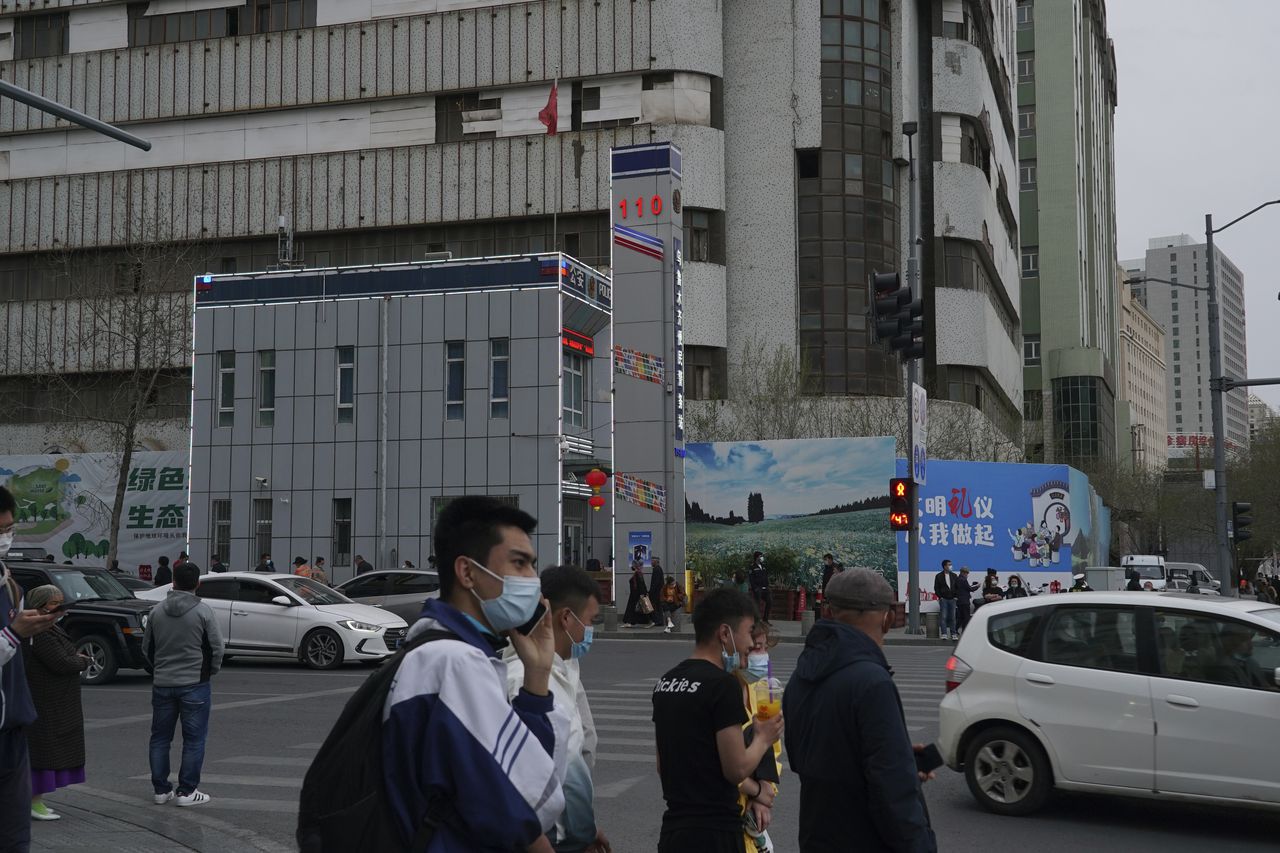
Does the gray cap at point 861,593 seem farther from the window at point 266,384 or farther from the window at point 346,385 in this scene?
the window at point 266,384

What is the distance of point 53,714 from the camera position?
9.15 m

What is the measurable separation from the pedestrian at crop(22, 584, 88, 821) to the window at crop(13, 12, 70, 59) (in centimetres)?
5992

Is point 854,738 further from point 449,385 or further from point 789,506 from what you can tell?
point 449,385

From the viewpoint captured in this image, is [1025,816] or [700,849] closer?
[700,849]

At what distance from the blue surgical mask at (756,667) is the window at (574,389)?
34047 mm

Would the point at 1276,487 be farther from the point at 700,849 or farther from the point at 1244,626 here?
the point at 700,849

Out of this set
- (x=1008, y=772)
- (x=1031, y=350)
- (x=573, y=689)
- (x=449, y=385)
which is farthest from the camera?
(x=1031, y=350)

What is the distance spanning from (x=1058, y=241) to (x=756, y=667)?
95.9 meters

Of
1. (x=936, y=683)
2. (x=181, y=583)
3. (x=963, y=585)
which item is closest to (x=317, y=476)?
(x=963, y=585)

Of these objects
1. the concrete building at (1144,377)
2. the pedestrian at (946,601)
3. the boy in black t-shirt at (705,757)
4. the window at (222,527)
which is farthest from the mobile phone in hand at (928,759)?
the concrete building at (1144,377)

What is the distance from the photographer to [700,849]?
5051 millimetres

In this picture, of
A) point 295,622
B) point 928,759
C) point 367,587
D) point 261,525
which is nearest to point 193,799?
point 928,759

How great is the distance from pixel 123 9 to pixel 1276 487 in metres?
57.4

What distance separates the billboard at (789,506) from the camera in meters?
36.7
